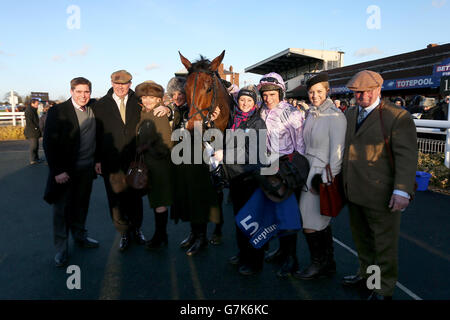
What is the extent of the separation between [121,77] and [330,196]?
9.19ft

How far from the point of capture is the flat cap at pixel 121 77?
143 inches

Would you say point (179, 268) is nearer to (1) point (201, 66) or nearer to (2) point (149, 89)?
(2) point (149, 89)

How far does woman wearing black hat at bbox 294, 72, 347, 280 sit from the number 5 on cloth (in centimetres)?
17

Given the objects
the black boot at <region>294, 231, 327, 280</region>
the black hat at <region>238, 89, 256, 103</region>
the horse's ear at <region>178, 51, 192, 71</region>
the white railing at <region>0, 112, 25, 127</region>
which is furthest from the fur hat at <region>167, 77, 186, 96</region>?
the white railing at <region>0, 112, 25, 127</region>

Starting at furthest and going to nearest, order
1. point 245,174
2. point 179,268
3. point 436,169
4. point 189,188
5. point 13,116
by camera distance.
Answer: point 13,116 → point 436,169 → point 189,188 → point 179,268 → point 245,174

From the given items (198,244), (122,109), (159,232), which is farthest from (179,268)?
(122,109)

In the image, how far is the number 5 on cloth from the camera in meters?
2.92

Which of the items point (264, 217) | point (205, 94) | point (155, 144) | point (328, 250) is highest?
point (205, 94)

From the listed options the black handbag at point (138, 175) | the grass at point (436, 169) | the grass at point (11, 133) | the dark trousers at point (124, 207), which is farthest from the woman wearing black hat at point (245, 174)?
the grass at point (11, 133)

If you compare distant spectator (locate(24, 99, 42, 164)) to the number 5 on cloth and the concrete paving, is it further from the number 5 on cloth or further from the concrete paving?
the number 5 on cloth

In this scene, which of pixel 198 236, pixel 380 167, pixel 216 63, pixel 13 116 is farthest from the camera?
pixel 13 116

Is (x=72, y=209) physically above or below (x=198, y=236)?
above

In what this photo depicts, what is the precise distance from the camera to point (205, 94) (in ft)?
9.96
